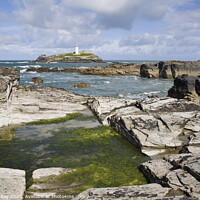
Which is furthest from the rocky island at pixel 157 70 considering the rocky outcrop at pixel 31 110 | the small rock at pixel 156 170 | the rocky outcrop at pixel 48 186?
the rocky outcrop at pixel 48 186

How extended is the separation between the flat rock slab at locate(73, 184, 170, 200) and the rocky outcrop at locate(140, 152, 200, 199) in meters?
0.40

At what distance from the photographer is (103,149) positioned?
11.2 meters

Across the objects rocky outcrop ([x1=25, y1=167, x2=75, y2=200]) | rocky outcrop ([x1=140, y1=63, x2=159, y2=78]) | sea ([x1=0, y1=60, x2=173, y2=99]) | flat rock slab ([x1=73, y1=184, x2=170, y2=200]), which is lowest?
rocky outcrop ([x1=25, y1=167, x2=75, y2=200])

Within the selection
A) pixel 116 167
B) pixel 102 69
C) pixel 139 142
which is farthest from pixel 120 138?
pixel 102 69

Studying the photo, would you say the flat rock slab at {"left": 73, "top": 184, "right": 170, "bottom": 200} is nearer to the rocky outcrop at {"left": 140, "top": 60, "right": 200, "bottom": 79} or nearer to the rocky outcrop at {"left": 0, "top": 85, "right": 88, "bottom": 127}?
the rocky outcrop at {"left": 0, "top": 85, "right": 88, "bottom": 127}

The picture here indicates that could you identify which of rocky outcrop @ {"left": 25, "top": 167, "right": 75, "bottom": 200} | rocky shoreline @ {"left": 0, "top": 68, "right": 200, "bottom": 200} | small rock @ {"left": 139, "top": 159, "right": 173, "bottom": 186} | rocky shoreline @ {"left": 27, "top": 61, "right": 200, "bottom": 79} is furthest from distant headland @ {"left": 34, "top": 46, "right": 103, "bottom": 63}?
small rock @ {"left": 139, "top": 159, "right": 173, "bottom": 186}

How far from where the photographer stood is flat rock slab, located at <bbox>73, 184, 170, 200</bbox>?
6.21m

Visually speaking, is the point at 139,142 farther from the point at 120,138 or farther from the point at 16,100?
the point at 16,100

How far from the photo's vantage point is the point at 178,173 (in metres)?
7.09

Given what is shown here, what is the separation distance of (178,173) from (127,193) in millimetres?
1955

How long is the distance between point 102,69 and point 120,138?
61.8 m

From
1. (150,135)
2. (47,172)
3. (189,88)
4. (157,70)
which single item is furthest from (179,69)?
(47,172)

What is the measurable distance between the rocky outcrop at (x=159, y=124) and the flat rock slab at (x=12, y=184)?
591cm

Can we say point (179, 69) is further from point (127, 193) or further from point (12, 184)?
point (12, 184)
